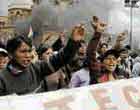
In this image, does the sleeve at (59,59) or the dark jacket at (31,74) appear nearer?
the dark jacket at (31,74)

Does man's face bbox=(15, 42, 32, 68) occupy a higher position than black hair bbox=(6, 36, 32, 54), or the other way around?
black hair bbox=(6, 36, 32, 54)

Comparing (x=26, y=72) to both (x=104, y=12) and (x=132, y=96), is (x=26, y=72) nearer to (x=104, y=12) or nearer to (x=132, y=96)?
(x=132, y=96)

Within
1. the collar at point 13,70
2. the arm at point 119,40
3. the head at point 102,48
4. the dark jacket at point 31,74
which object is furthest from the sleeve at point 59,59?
the head at point 102,48

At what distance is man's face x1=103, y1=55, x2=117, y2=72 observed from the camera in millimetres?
5094

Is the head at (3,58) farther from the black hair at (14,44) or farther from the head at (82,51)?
the head at (82,51)

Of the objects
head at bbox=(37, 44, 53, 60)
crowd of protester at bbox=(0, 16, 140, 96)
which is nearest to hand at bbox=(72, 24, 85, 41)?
crowd of protester at bbox=(0, 16, 140, 96)

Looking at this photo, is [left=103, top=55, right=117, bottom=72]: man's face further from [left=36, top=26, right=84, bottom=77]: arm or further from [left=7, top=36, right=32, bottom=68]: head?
[left=7, top=36, right=32, bottom=68]: head

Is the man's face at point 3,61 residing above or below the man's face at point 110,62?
above

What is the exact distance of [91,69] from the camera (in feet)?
16.2

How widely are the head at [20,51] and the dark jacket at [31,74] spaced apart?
2.8 inches

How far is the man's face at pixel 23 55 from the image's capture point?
13.2ft

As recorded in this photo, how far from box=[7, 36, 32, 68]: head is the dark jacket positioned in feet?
0.23

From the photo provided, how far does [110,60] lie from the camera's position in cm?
516

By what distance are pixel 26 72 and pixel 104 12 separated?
3499 mm
